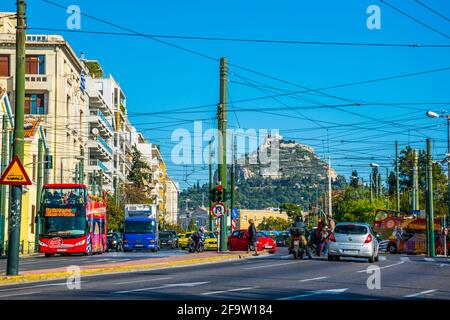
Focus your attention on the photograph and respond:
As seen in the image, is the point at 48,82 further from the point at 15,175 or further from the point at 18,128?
the point at 15,175

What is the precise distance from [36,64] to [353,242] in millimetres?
50696

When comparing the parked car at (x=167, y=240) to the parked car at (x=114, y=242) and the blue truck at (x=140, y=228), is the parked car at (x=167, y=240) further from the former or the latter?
the blue truck at (x=140, y=228)

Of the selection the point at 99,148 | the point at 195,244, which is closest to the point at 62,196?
the point at 195,244

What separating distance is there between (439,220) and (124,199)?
48.4 metres

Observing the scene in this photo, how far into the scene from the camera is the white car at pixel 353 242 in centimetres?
3409

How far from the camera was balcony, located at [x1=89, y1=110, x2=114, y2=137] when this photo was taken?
302 ft

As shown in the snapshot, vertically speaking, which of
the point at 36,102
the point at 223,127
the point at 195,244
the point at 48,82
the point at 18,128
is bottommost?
the point at 195,244

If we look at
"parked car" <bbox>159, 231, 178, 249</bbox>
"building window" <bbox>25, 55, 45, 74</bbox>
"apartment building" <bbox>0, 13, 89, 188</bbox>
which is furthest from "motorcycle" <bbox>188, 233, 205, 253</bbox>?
"building window" <bbox>25, 55, 45, 74</bbox>

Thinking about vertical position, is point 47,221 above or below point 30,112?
below

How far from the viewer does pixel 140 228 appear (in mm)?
61219

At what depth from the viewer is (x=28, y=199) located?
66562 mm

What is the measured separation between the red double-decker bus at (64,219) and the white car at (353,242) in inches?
714
